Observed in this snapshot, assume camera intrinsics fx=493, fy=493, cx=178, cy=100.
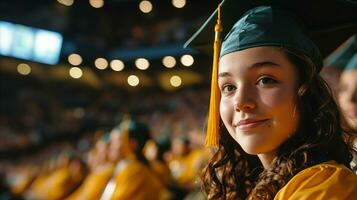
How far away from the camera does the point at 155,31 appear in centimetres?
1347

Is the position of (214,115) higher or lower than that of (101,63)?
higher

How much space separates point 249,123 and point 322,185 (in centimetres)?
26

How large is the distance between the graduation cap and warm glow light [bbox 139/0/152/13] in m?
12.1

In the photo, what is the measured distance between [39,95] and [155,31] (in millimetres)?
4464

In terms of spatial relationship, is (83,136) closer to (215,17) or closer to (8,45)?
(8,45)

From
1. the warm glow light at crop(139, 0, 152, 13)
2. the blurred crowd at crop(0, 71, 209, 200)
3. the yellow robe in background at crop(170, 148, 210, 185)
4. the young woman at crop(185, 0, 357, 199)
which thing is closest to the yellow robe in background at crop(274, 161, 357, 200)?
the young woman at crop(185, 0, 357, 199)

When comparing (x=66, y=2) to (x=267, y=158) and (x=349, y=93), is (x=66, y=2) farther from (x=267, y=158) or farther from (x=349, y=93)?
(x=267, y=158)

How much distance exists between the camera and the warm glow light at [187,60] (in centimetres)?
1194

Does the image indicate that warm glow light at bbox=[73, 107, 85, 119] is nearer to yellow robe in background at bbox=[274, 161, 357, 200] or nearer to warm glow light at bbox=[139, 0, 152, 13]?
warm glow light at bbox=[139, 0, 152, 13]

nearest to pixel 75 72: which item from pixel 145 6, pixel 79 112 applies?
pixel 79 112

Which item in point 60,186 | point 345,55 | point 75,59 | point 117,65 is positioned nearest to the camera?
point 345,55

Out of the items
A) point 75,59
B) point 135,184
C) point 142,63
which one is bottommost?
point 75,59

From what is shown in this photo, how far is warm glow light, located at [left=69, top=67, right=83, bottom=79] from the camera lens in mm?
14315

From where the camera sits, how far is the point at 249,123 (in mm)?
1307
